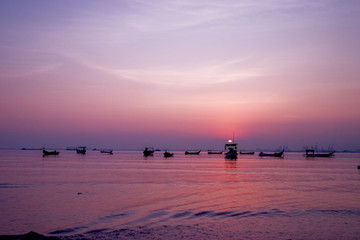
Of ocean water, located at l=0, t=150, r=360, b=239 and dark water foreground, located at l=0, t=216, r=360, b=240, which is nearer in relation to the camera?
dark water foreground, located at l=0, t=216, r=360, b=240

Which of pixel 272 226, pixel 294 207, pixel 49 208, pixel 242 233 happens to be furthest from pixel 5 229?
pixel 294 207

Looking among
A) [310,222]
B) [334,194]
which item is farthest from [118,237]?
[334,194]

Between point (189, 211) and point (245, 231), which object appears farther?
point (189, 211)

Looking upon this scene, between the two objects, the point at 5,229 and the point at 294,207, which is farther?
the point at 294,207

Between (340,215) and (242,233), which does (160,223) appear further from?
(340,215)

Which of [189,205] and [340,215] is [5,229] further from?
[340,215]

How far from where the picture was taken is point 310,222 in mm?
18094

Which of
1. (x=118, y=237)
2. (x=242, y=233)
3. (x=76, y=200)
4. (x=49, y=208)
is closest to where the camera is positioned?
(x=118, y=237)

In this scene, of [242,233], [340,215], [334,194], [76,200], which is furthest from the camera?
[334,194]

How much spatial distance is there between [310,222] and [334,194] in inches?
502

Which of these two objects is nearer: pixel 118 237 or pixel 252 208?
pixel 118 237

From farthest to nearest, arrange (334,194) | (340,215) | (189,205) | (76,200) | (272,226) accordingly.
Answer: (334,194), (76,200), (189,205), (340,215), (272,226)

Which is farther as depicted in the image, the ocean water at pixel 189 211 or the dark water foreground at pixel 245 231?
the ocean water at pixel 189 211

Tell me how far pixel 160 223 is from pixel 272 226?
224 inches
